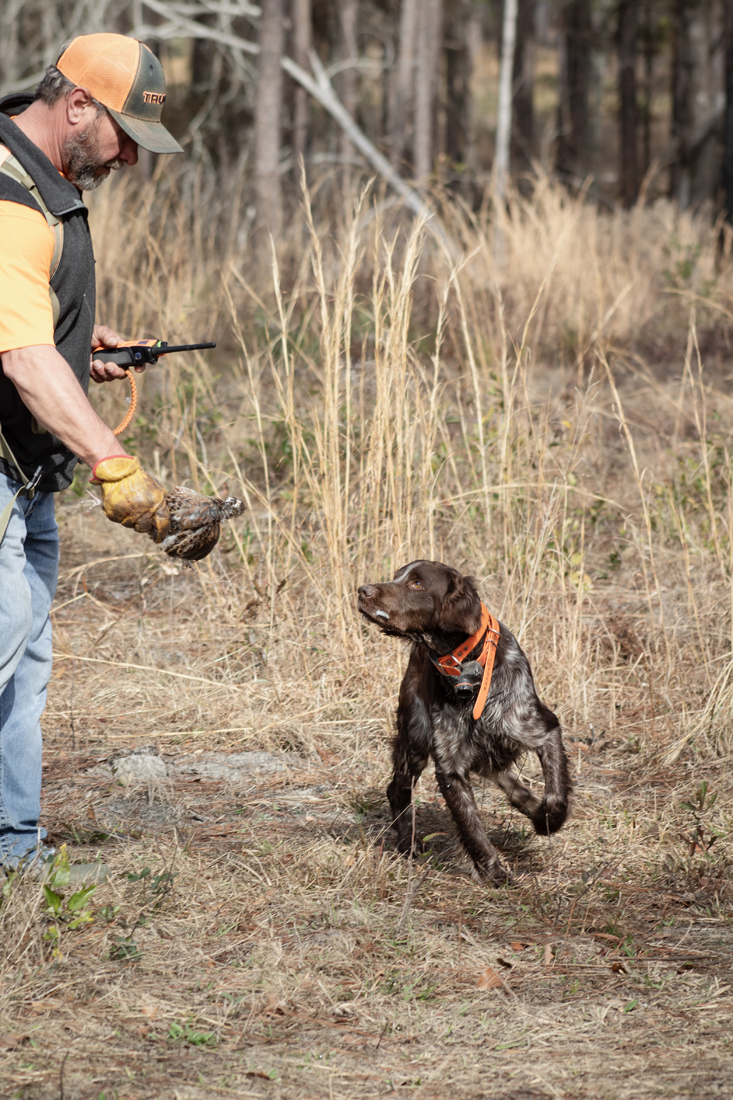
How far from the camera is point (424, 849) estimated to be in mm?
3582

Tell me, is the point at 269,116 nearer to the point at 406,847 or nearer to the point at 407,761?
the point at 407,761

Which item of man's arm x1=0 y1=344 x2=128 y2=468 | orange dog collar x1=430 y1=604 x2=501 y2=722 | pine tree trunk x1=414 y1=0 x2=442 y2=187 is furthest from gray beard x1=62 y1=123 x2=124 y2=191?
pine tree trunk x1=414 y1=0 x2=442 y2=187

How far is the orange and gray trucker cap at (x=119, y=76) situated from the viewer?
8.64 ft

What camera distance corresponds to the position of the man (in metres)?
2.48

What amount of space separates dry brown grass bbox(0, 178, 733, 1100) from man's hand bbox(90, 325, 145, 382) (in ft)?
4.12

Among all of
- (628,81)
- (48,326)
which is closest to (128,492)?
(48,326)

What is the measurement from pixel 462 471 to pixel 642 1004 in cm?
372

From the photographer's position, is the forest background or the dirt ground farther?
the forest background

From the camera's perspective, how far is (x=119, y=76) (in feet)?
8.62

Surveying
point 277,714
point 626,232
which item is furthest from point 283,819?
point 626,232

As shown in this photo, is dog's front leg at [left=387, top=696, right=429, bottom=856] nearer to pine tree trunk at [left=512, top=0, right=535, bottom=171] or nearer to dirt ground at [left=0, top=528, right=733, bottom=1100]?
dirt ground at [left=0, top=528, right=733, bottom=1100]

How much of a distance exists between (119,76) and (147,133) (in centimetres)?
14

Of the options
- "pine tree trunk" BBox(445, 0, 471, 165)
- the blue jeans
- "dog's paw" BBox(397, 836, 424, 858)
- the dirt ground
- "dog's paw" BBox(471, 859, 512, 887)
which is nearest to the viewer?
the dirt ground

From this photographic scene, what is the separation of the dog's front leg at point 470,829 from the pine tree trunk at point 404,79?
11369mm
